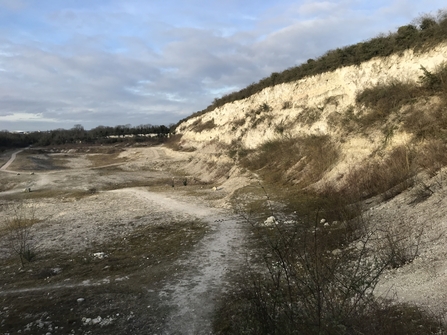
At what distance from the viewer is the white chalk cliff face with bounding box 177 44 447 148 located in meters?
21.8

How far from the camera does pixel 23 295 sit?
859 cm

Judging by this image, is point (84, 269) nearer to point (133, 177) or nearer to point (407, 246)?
point (407, 246)

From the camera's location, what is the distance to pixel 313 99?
29719 millimetres

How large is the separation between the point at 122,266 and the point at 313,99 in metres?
24.1

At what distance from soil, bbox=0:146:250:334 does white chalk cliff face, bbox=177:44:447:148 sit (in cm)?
1115

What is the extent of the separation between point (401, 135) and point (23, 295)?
17.0 m

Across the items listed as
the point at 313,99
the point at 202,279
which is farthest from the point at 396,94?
the point at 202,279

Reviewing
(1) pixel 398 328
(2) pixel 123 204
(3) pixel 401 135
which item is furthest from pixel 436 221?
(2) pixel 123 204

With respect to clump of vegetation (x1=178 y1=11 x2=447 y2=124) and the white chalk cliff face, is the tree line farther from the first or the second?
clump of vegetation (x1=178 y1=11 x2=447 y2=124)

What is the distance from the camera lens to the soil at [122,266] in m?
7.02

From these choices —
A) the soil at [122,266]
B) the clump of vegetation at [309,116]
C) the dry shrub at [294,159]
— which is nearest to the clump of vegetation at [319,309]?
the soil at [122,266]

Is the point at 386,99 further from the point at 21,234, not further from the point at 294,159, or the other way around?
the point at 21,234

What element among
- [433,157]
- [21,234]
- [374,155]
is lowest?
[21,234]

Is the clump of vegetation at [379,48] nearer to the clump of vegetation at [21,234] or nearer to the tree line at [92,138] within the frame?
the clump of vegetation at [21,234]
